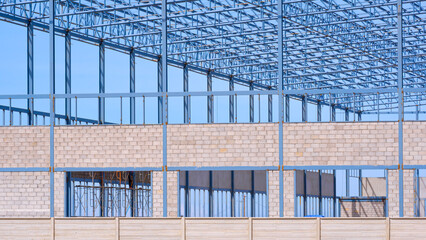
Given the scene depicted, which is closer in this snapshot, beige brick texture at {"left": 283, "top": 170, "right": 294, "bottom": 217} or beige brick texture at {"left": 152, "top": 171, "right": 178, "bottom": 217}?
beige brick texture at {"left": 283, "top": 170, "right": 294, "bottom": 217}

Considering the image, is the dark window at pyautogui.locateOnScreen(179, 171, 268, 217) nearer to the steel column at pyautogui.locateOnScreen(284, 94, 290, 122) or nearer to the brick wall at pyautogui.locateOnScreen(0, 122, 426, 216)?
the steel column at pyautogui.locateOnScreen(284, 94, 290, 122)

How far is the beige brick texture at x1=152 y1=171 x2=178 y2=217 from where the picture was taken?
29.3 m

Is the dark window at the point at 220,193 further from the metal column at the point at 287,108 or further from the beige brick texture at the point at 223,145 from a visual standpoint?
the beige brick texture at the point at 223,145

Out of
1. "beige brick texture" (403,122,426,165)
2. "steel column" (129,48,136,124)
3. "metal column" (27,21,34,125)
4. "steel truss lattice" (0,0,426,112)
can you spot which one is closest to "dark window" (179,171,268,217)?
"steel column" (129,48,136,124)

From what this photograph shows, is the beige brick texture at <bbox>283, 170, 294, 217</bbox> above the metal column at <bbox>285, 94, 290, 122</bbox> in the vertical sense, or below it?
below

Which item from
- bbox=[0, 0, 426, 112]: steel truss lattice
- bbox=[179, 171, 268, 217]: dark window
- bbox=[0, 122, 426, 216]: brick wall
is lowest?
bbox=[179, 171, 268, 217]: dark window

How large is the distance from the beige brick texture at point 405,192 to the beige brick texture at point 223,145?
4.23 m

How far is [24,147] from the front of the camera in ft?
98.8

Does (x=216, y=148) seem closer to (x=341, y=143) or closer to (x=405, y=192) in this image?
(x=341, y=143)

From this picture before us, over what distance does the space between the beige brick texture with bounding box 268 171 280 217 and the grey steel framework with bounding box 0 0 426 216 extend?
0.63ft
